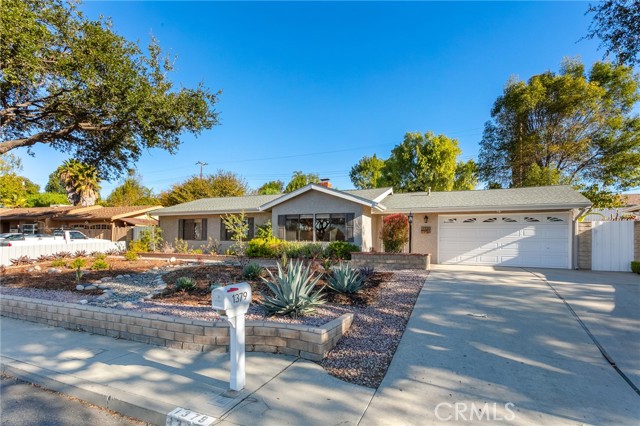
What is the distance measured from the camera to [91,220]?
24.8m

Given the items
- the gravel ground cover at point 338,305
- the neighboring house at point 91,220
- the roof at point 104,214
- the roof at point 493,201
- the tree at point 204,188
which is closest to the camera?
the gravel ground cover at point 338,305

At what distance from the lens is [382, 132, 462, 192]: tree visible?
27750mm

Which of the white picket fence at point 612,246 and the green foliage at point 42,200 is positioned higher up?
the green foliage at point 42,200

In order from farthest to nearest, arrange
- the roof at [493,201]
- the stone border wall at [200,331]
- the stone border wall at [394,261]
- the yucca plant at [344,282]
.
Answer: the roof at [493,201] < the stone border wall at [394,261] < the yucca plant at [344,282] < the stone border wall at [200,331]

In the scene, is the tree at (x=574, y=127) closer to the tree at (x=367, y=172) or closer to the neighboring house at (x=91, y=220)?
the tree at (x=367, y=172)

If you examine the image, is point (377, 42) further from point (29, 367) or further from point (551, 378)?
point (29, 367)

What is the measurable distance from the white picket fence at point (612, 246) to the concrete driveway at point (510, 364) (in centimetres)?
578

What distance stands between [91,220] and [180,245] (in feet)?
40.6

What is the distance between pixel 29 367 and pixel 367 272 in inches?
257

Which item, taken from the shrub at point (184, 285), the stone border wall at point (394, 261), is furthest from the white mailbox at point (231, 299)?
the stone border wall at point (394, 261)

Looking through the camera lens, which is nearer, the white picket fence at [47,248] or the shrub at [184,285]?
the shrub at [184,285]

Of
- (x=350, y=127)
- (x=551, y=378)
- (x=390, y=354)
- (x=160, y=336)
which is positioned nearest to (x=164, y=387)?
(x=160, y=336)

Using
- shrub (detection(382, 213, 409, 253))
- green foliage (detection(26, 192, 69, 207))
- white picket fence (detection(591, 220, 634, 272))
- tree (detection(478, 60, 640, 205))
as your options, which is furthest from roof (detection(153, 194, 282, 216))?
green foliage (detection(26, 192, 69, 207))

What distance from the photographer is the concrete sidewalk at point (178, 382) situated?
3.04m
